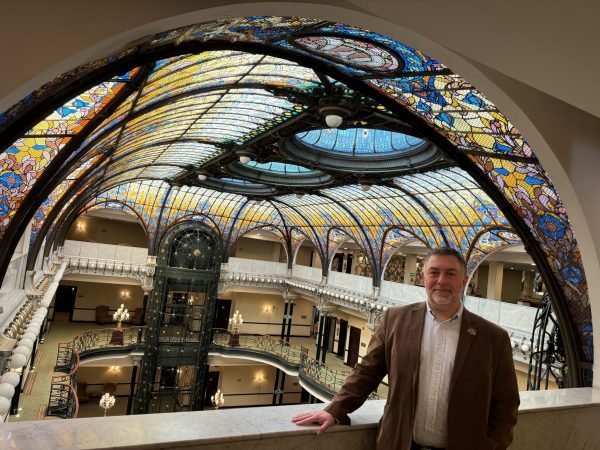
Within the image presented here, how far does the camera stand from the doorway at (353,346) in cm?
2724

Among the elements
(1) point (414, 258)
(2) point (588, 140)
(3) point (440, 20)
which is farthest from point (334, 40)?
(1) point (414, 258)

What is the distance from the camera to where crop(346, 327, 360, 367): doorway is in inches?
1072

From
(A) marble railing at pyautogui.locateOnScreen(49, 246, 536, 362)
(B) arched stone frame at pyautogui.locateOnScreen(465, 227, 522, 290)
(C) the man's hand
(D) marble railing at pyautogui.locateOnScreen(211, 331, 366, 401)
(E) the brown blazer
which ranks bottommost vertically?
(D) marble railing at pyautogui.locateOnScreen(211, 331, 366, 401)

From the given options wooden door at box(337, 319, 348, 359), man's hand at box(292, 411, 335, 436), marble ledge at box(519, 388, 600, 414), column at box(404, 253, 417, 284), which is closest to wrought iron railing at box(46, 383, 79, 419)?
man's hand at box(292, 411, 335, 436)

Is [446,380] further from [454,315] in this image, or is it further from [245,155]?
[245,155]

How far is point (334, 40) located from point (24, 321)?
7030 mm

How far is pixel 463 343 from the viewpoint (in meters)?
2.37

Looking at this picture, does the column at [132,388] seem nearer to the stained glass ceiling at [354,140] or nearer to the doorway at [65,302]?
the doorway at [65,302]

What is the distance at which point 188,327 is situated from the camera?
26.4m

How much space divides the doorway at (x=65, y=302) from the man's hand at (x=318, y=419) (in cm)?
2942

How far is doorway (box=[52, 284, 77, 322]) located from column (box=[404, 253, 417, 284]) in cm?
2081

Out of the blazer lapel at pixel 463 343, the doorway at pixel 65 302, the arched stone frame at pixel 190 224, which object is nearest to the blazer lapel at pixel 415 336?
the blazer lapel at pixel 463 343

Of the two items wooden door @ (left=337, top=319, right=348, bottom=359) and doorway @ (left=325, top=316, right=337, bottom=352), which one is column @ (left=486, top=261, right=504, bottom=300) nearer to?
wooden door @ (left=337, top=319, right=348, bottom=359)

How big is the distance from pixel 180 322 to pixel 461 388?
2597cm
